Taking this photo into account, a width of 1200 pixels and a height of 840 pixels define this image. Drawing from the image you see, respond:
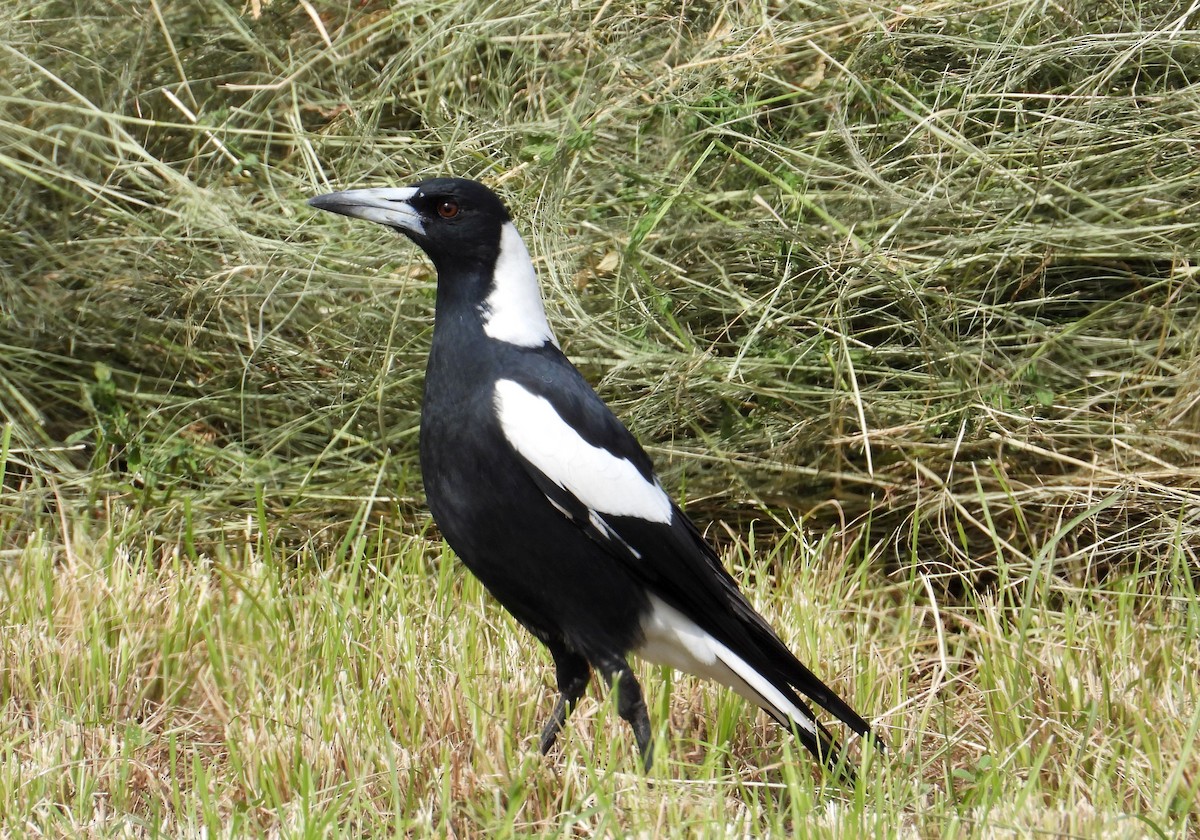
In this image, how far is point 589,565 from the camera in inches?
118

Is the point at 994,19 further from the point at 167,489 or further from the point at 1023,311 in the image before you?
the point at 167,489

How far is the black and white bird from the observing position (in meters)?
2.92

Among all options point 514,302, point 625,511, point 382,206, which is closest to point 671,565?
point 625,511

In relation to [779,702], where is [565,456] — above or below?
above

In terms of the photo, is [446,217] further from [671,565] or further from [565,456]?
[671,565]

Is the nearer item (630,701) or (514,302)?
(630,701)

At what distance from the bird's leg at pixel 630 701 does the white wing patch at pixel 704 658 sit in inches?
4.3

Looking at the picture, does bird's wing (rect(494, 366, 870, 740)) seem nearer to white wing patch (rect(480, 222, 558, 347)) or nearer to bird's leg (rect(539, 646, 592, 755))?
white wing patch (rect(480, 222, 558, 347))

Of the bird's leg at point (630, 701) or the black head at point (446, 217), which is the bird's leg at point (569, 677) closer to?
the bird's leg at point (630, 701)

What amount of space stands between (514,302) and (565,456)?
40cm

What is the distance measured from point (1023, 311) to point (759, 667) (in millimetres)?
1765

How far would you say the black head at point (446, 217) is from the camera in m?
3.20

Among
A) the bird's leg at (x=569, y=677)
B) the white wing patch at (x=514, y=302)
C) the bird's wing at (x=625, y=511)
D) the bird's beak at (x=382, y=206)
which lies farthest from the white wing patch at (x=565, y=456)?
the bird's beak at (x=382, y=206)

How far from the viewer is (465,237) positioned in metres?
3.20
